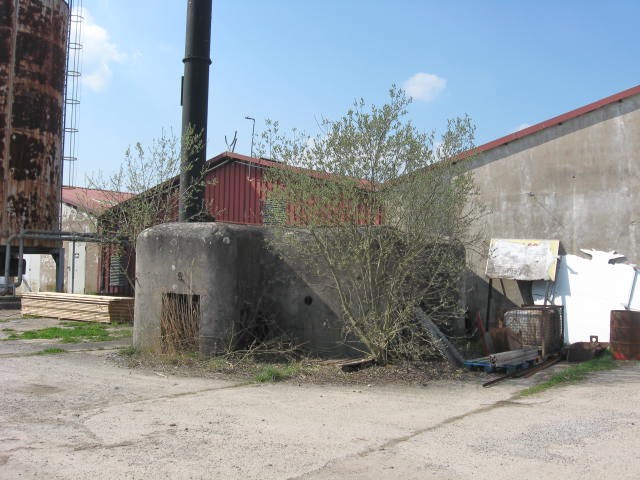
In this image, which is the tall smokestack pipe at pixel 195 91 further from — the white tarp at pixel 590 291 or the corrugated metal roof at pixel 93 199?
the white tarp at pixel 590 291

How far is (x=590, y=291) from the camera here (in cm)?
1388

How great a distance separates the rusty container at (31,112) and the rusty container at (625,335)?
17.8 meters

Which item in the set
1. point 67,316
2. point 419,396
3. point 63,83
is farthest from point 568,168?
point 63,83

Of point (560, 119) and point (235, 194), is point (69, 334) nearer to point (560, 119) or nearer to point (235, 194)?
point (235, 194)

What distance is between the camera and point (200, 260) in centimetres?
1066

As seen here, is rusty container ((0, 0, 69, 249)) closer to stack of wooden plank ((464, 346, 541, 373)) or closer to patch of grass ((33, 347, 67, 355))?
patch of grass ((33, 347, 67, 355))

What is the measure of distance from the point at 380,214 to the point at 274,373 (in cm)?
288

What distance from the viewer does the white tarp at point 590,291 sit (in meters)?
13.6

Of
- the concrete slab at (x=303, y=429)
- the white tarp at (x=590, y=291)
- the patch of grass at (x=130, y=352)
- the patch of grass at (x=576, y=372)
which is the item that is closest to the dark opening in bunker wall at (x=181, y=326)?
the patch of grass at (x=130, y=352)

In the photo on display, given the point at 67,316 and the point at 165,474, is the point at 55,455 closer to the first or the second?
the point at 165,474

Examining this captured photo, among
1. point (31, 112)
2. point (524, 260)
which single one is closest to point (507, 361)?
point (524, 260)

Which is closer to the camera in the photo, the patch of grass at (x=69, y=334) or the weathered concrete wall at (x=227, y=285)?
the weathered concrete wall at (x=227, y=285)

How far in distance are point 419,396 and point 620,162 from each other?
8528mm

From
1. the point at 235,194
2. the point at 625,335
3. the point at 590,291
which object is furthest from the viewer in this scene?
the point at 235,194
